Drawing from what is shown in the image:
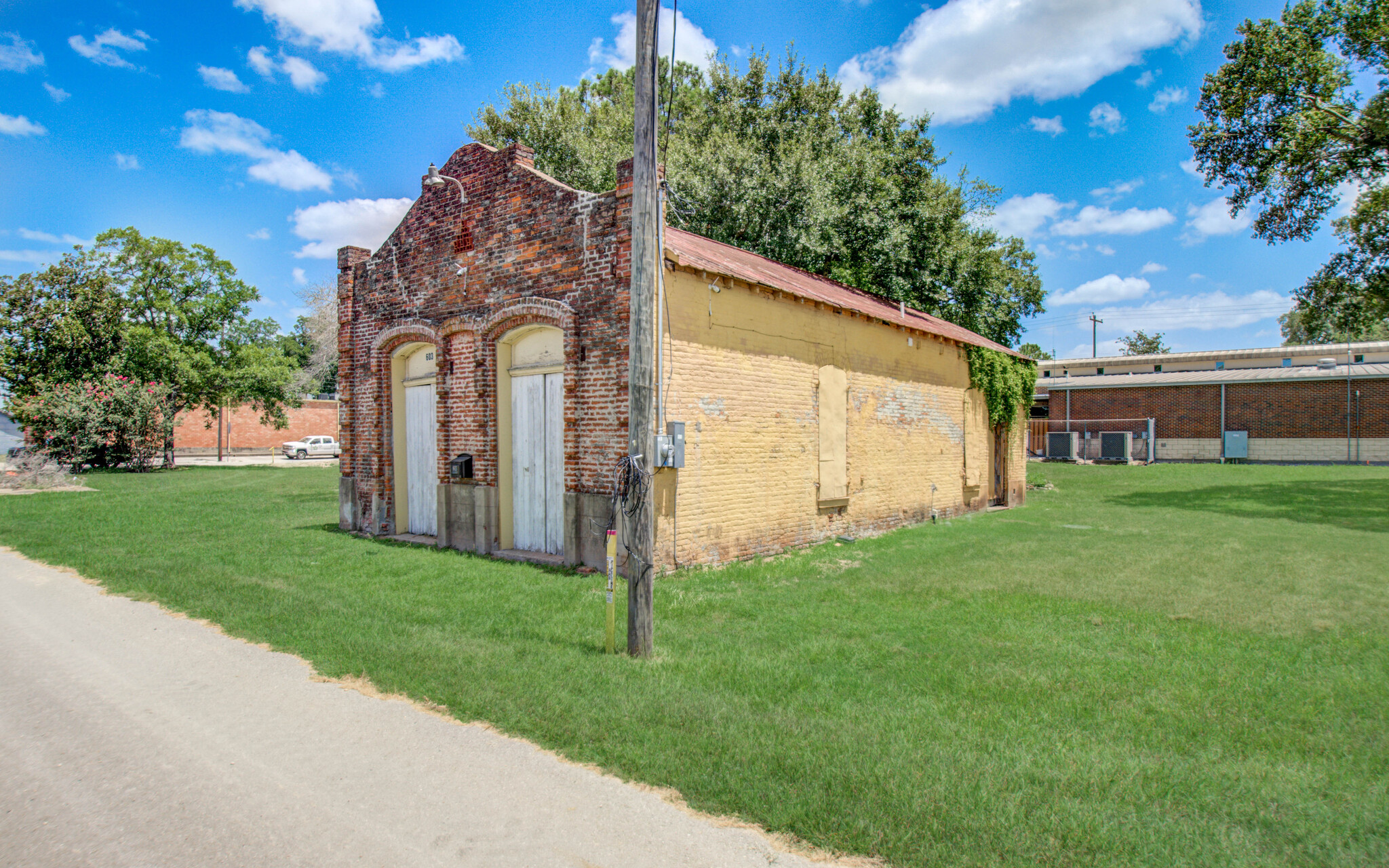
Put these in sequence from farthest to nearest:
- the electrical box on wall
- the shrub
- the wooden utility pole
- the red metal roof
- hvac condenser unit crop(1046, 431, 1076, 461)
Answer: hvac condenser unit crop(1046, 431, 1076, 461) < the shrub < the red metal roof < the electrical box on wall < the wooden utility pole

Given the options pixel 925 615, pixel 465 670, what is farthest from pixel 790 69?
pixel 465 670

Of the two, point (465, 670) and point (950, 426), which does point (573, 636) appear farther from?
point (950, 426)

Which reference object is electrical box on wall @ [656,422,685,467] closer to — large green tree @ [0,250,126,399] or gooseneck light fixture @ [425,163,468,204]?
gooseneck light fixture @ [425,163,468,204]

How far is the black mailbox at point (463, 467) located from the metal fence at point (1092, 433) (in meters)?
28.8

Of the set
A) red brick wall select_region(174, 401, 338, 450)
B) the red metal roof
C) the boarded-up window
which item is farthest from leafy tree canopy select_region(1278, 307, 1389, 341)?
red brick wall select_region(174, 401, 338, 450)

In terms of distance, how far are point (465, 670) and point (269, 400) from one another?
33137 mm

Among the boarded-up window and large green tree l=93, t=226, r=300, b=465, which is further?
large green tree l=93, t=226, r=300, b=465

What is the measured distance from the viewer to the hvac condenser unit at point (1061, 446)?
35.8m

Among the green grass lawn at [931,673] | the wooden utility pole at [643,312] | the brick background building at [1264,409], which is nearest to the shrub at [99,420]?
Answer: the green grass lawn at [931,673]

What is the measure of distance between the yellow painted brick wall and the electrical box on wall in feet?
5.89

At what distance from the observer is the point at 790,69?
84.1 feet

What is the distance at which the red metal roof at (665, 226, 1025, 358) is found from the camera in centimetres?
1038

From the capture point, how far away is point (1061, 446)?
36.2 m

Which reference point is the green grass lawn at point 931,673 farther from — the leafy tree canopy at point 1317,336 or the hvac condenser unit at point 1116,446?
the leafy tree canopy at point 1317,336
